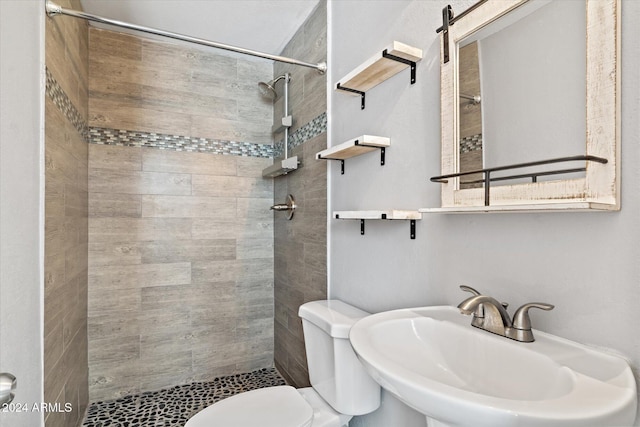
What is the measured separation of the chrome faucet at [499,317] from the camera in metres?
0.88

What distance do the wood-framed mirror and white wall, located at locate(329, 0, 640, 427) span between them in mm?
39

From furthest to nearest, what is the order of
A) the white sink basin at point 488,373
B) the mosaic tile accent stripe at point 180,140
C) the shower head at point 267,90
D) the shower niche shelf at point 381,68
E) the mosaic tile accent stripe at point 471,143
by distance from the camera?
the shower head at point 267,90 → the mosaic tile accent stripe at point 180,140 → the shower niche shelf at point 381,68 → the mosaic tile accent stripe at point 471,143 → the white sink basin at point 488,373

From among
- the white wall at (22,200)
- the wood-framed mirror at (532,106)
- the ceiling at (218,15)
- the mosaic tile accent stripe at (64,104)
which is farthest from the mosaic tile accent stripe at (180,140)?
the wood-framed mirror at (532,106)

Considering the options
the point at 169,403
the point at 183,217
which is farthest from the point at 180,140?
the point at 169,403

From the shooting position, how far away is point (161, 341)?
2557 millimetres

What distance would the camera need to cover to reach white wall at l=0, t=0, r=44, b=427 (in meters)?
0.98

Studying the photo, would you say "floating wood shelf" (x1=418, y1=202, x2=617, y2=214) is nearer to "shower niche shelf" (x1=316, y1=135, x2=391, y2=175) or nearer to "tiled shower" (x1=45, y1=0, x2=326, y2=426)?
"shower niche shelf" (x1=316, y1=135, x2=391, y2=175)

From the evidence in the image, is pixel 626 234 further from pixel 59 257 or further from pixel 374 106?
pixel 59 257

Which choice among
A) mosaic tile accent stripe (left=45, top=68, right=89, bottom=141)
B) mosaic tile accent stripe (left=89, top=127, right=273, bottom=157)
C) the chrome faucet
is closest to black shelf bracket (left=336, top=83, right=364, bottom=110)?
the chrome faucet

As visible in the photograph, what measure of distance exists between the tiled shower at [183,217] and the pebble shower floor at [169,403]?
7 cm

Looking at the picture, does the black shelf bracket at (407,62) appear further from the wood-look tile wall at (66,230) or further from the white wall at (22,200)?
the wood-look tile wall at (66,230)

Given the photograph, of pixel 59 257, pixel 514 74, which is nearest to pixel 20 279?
pixel 59 257

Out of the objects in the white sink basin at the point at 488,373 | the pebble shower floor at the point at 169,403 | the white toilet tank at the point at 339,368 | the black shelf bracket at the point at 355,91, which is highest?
the black shelf bracket at the point at 355,91

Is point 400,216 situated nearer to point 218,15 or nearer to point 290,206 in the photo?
point 290,206
